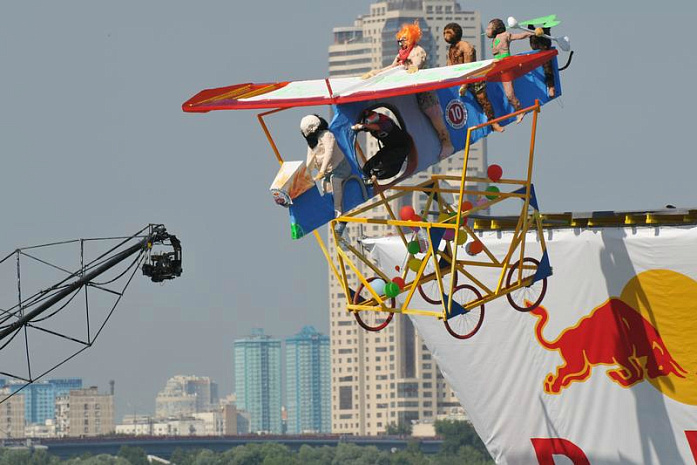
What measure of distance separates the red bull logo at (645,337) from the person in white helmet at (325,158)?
33.0 ft

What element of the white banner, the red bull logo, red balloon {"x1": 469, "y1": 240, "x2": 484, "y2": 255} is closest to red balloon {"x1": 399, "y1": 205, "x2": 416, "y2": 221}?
red balloon {"x1": 469, "y1": 240, "x2": 484, "y2": 255}

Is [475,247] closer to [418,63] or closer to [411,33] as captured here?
[418,63]

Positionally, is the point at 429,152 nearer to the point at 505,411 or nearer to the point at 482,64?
the point at 482,64

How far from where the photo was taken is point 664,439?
41.5 m

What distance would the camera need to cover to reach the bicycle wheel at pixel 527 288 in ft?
115

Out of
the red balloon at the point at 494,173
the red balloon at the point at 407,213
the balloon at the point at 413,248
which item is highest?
the red balloon at the point at 494,173

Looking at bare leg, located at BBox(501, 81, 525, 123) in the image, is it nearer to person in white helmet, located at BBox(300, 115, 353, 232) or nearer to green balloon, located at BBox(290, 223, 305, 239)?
person in white helmet, located at BBox(300, 115, 353, 232)

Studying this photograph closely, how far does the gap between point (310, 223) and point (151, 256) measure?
8.01 meters

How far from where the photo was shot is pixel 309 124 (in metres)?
32.6

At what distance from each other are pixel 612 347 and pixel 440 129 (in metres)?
9.28

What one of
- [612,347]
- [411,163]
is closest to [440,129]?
[411,163]

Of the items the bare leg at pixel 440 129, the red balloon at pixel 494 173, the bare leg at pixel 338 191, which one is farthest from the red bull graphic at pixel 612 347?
the bare leg at pixel 338 191

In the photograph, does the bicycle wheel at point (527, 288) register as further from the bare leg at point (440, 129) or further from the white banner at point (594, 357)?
the bare leg at point (440, 129)

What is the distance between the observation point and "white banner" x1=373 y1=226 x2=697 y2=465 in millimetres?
40469
